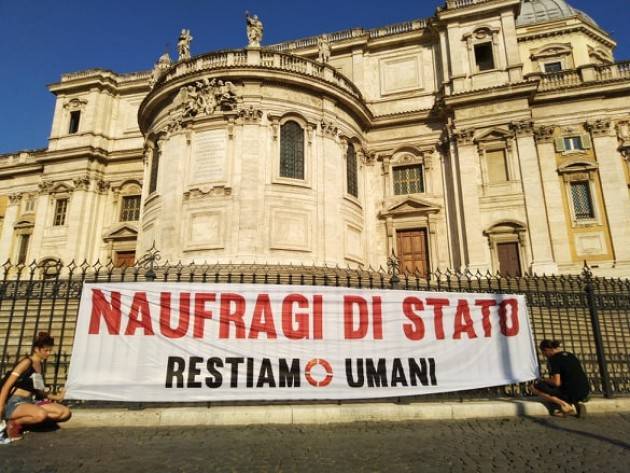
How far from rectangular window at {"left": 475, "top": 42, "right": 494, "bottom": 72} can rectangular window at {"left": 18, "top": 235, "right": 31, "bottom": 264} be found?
29895mm

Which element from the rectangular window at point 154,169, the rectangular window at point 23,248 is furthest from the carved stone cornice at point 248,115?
the rectangular window at point 23,248

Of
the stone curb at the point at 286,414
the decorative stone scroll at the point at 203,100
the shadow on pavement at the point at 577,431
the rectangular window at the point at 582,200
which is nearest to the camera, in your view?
the shadow on pavement at the point at 577,431

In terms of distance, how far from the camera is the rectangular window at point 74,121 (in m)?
27.4

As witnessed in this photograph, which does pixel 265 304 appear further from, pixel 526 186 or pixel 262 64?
pixel 526 186

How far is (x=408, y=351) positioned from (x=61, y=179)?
26975 millimetres

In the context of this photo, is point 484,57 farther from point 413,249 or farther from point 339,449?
point 339,449

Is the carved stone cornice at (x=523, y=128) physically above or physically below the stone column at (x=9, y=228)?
above

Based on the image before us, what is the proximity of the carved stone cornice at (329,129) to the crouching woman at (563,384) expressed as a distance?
45.0 ft

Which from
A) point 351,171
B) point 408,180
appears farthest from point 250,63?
point 408,180

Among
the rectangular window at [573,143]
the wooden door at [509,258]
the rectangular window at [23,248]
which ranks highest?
the rectangular window at [573,143]

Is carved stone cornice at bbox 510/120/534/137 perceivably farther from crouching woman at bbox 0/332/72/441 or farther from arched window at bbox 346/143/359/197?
crouching woman at bbox 0/332/72/441

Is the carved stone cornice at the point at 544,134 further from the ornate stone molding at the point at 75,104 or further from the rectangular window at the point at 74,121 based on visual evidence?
the rectangular window at the point at 74,121

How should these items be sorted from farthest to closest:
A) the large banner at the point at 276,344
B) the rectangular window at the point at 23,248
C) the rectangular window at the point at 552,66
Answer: the rectangular window at the point at 23,248 < the rectangular window at the point at 552,66 < the large banner at the point at 276,344

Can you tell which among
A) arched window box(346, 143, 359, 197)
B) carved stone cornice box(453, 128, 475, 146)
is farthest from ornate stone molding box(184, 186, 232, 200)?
carved stone cornice box(453, 128, 475, 146)
